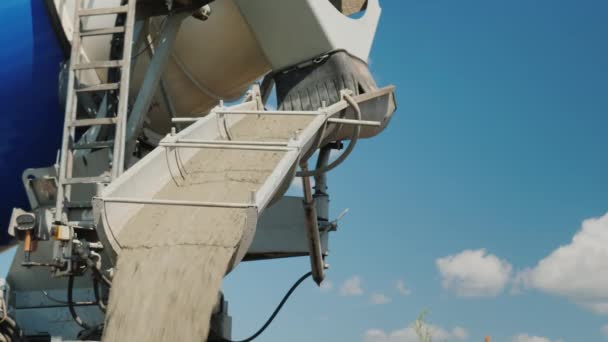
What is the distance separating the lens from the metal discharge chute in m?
4.71

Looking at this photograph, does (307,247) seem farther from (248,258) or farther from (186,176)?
(186,176)

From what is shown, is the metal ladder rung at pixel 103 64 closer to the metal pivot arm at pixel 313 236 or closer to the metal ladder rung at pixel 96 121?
the metal ladder rung at pixel 96 121

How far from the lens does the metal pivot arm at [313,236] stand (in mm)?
8672

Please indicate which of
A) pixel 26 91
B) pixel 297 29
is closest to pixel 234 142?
pixel 297 29

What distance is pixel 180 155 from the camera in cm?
586

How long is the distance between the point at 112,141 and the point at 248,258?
2879mm

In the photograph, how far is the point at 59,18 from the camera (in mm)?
7117

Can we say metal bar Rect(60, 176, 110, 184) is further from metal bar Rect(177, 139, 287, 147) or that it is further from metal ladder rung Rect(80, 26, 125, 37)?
metal ladder rung Rect(80, 26, 125, 37)

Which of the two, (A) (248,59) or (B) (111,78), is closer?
(B) (111,78)

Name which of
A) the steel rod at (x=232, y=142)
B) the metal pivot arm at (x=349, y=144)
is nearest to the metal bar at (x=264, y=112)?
the metal pivot arm at (x=349, y=144)

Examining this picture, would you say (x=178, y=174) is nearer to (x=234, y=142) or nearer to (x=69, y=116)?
(x=234, y=142)

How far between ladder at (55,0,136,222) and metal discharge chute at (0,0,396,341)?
11mm

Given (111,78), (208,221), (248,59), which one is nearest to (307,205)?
(248,59)

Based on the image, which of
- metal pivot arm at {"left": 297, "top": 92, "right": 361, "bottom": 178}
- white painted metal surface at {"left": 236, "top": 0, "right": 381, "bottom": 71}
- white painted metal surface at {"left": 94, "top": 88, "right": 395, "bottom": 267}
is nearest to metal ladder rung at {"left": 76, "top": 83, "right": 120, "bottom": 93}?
white painted metal surface at {"left": 94, "top": 88, "right": 395, "bottom": 267}
